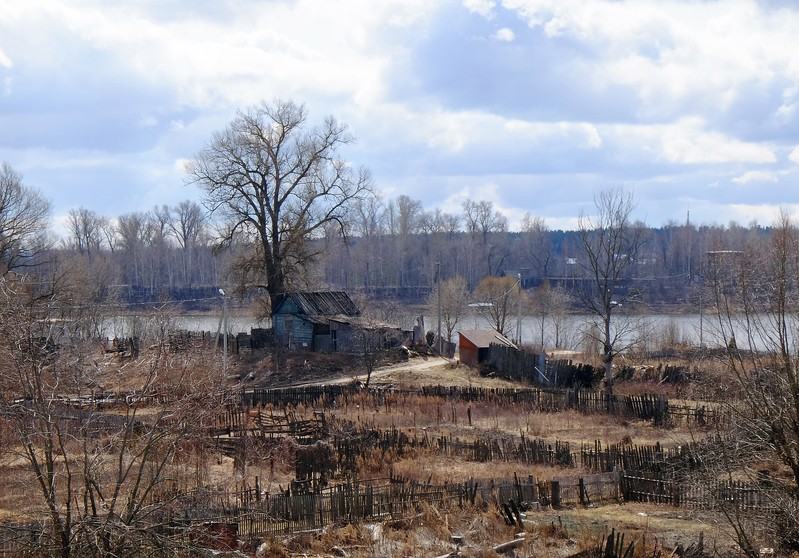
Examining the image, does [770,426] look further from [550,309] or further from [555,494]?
[550,309]

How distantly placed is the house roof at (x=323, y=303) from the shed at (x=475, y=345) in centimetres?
778

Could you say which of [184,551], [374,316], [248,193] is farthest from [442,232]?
[184,551]

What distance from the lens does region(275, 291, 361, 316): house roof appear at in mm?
43938

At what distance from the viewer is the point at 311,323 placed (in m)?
43.8

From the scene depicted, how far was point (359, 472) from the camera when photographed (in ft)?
61.7

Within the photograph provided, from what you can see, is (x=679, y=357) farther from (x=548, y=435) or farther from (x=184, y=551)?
(x=184, y=551)

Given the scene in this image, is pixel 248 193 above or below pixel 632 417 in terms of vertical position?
above

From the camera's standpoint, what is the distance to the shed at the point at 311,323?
1716 inches

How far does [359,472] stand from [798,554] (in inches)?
372

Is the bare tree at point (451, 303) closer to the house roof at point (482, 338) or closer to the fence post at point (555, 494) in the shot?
the house roof at point (482, 338)

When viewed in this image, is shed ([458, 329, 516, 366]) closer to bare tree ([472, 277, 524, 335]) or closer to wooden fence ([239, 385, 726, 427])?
bare tree ([472, 277, 524, 335])

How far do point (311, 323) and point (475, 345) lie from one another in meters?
9.37

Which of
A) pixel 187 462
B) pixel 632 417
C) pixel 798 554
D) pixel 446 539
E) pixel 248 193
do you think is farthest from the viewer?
pixel 248 193

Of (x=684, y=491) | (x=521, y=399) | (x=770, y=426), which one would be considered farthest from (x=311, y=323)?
(x=770, y=426)
